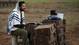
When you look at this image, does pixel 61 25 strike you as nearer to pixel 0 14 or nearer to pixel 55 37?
pixel 55 37

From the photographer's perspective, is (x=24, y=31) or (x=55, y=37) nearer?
(x=24, y=31)

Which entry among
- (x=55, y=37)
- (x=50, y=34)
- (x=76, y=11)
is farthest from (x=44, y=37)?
(x=76, y=11)

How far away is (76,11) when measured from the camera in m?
18.5

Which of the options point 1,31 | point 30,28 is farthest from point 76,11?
point 30,28

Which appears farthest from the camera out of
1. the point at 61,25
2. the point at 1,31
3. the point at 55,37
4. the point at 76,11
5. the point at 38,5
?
the point at 38,5

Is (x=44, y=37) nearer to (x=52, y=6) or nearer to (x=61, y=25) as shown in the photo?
(x=61, y=25)

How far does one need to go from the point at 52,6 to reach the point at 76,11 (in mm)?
1699

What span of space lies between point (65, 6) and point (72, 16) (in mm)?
2595

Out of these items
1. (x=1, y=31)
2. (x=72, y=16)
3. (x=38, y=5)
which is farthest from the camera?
(x=38, y=5)

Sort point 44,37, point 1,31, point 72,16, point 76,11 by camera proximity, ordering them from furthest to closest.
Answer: point 76,11 < point 72,16 < point 1,31 < point 44,37

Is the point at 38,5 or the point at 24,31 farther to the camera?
the point at 38,5

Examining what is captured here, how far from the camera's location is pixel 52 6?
63.9 feet

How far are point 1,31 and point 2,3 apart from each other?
7.42 meters

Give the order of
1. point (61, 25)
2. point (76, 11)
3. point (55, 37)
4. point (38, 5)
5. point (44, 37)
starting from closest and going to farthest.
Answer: point (44, 37)
point (55, 37)
point (61, 25)
point (76, 11)
point (38, 5)
